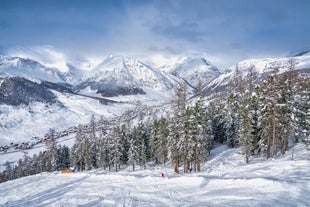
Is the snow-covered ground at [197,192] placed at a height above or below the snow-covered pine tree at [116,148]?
below

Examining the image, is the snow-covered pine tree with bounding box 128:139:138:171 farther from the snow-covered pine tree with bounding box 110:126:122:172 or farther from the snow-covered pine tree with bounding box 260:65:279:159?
the snow-covered pine tree with bounding box 260:65:279:159

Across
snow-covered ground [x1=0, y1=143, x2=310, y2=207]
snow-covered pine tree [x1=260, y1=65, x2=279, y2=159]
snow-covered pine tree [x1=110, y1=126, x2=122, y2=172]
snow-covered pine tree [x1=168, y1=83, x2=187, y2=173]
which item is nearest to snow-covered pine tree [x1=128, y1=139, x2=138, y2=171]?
snow-covered pine tree [x1=110, y1=126, x2=122, y2=172]

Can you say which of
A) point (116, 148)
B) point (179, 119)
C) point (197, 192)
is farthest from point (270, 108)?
point (116, 148)

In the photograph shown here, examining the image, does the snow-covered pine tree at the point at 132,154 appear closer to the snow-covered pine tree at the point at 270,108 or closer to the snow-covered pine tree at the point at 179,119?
the snow-covered pine tree at the point at 179,119

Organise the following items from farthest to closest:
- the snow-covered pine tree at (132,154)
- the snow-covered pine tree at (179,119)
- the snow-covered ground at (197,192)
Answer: the snow-covered pine tree at (132,154), the snow-covered pine tree at (179,119), the snow-covered ground at (197,192)

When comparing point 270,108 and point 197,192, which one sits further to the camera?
point 270,108

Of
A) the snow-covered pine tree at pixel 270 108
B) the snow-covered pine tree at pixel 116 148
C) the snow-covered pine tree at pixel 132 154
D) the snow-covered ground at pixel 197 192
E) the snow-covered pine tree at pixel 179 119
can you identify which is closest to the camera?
the snow-covered ground at pixel 197 192

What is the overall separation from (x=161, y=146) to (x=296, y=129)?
2610cm

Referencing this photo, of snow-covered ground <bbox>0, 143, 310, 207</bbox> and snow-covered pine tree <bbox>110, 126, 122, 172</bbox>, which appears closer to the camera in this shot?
snow-covered ground <bbox>0, 143, 310, 207</bbox>

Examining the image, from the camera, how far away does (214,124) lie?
5731cm

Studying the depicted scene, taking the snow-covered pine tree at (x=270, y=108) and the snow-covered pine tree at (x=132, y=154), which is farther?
the snow-covered pine tree at (x=132, y=154)

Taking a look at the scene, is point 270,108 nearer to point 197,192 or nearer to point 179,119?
point 179,119

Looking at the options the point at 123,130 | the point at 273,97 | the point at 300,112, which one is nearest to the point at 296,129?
the point at 300,112

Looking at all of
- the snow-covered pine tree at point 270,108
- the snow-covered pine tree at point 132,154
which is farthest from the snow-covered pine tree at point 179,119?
the snow-covered pine tree at point 132,154
